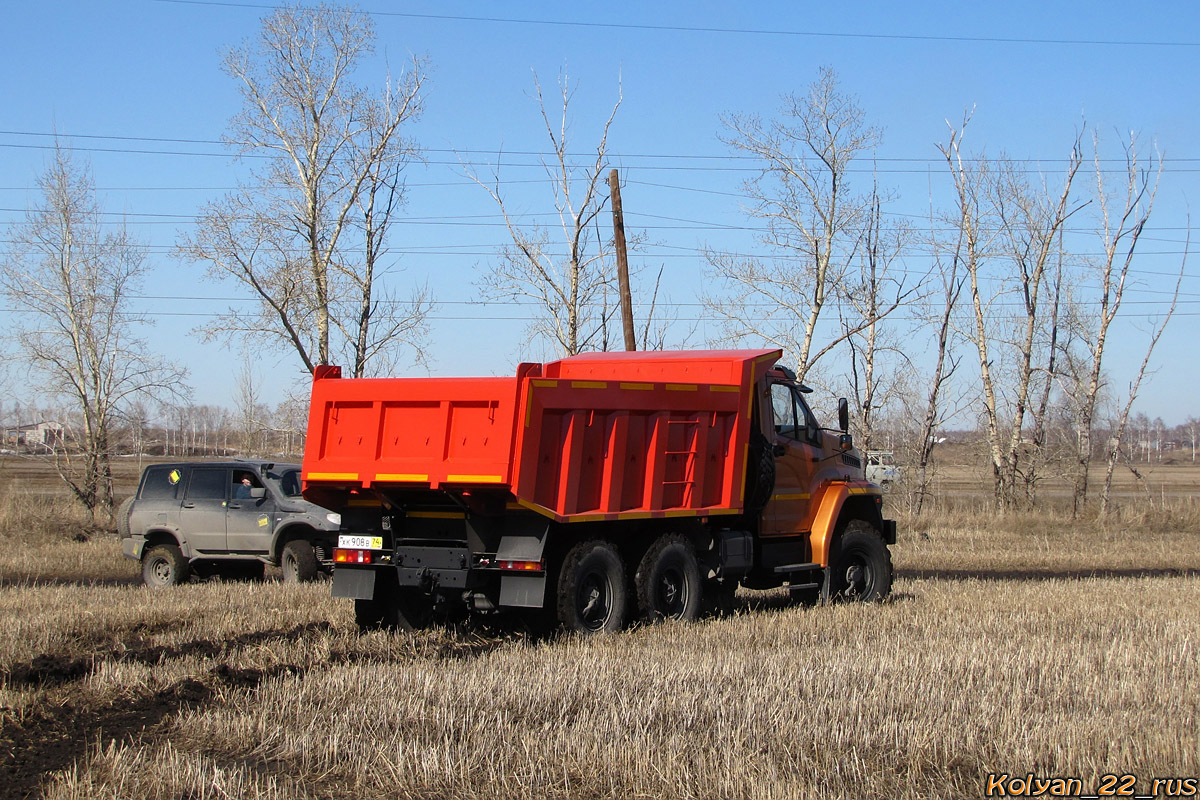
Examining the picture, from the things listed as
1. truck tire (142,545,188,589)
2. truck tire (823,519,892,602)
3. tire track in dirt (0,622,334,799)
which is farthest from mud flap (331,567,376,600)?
truck tire (142,545,188,589)

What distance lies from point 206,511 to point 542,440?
8756mm

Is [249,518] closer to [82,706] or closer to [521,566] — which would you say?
[521,566]

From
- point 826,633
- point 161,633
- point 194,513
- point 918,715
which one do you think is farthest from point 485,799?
point 194,513

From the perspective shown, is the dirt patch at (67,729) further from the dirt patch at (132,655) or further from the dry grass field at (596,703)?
the dirt patch at (132,655)

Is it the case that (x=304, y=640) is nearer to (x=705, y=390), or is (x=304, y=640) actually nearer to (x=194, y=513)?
(x=705, y=390)

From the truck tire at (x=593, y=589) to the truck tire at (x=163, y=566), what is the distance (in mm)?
8507

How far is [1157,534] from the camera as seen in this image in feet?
90.3

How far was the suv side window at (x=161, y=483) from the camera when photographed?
54.9 ft

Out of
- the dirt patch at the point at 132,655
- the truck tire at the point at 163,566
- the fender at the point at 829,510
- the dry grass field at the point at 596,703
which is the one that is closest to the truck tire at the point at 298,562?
the truck tire at the point at 163,566

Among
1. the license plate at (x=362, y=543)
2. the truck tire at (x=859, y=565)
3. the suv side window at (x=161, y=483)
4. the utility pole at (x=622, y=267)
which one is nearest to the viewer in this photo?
the license plate at (x=362, y=543)

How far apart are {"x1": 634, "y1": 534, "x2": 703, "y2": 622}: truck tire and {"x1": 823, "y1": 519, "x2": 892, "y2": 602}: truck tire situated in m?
2.38

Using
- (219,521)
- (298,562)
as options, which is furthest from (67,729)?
(219,521)

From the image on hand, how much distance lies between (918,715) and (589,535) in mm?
4370

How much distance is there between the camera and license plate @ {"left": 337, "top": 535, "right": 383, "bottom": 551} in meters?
10.4
